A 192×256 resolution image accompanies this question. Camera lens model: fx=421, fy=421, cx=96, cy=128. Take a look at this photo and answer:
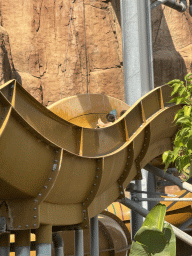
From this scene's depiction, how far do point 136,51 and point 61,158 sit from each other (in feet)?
24.7

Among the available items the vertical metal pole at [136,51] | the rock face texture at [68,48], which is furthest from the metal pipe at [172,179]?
the rock face texture at [68,48]

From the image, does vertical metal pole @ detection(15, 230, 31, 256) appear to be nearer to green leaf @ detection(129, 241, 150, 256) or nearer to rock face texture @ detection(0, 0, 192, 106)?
green leaf @ detection(129, 241, 150, 256)

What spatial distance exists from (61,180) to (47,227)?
2.27 feet

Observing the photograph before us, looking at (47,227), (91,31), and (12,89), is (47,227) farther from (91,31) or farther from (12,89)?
(91,31)

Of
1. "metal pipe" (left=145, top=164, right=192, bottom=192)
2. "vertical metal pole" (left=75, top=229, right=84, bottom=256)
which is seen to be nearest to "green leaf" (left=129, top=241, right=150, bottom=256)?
"vertical metal pole" (left=75, top=229, right=84, bottom=256)

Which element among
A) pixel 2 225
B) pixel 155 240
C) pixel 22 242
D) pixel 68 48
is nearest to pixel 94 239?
pixel 22 242

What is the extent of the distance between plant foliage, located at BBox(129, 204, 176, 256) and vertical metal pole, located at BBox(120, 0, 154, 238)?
7.72 metres

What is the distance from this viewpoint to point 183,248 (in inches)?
611

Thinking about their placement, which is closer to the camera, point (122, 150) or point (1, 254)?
point (1, 254)

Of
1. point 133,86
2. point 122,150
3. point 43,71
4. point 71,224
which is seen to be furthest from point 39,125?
point 43,71

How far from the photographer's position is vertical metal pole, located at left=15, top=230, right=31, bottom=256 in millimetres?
5641

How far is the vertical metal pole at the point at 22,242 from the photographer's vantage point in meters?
5.64

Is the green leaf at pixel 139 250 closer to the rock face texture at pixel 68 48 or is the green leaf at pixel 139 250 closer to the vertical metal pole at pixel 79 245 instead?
the vertical metal pole at pixel 79 245

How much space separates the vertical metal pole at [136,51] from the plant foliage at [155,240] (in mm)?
7722
